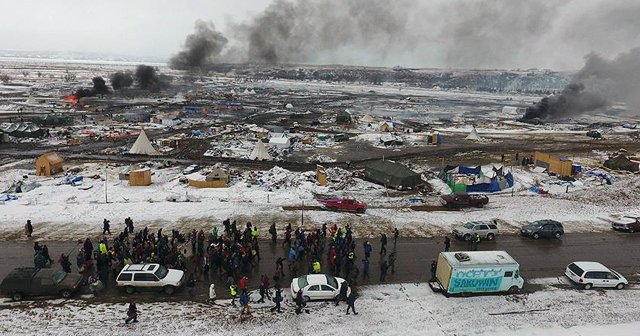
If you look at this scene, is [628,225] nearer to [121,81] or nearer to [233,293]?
[233,293]

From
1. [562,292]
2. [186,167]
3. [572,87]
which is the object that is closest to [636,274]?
[562,292]

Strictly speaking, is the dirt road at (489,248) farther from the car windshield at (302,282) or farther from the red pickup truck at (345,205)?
the red pickup truck at (345,205)

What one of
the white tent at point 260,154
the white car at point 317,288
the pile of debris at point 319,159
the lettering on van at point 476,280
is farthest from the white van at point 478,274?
the white tent at point 260,154

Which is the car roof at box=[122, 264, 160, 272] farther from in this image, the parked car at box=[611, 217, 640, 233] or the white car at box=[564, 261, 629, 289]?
the parked car at box=[611, 217, 640, 233]

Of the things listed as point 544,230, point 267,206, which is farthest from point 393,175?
point 544,230

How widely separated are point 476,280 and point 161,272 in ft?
44.3

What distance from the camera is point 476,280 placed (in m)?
18.5

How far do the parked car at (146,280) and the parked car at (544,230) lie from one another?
20.2 m

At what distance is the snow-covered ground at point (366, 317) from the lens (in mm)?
15828

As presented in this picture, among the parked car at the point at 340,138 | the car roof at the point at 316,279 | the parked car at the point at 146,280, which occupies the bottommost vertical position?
the parked car at the point at 146,280

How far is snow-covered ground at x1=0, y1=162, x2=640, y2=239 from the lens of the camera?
27484mm

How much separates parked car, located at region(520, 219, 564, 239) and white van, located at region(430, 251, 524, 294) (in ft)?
26.3

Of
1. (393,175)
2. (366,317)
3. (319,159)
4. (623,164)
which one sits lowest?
(366,317)

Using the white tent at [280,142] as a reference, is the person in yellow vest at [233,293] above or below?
below
